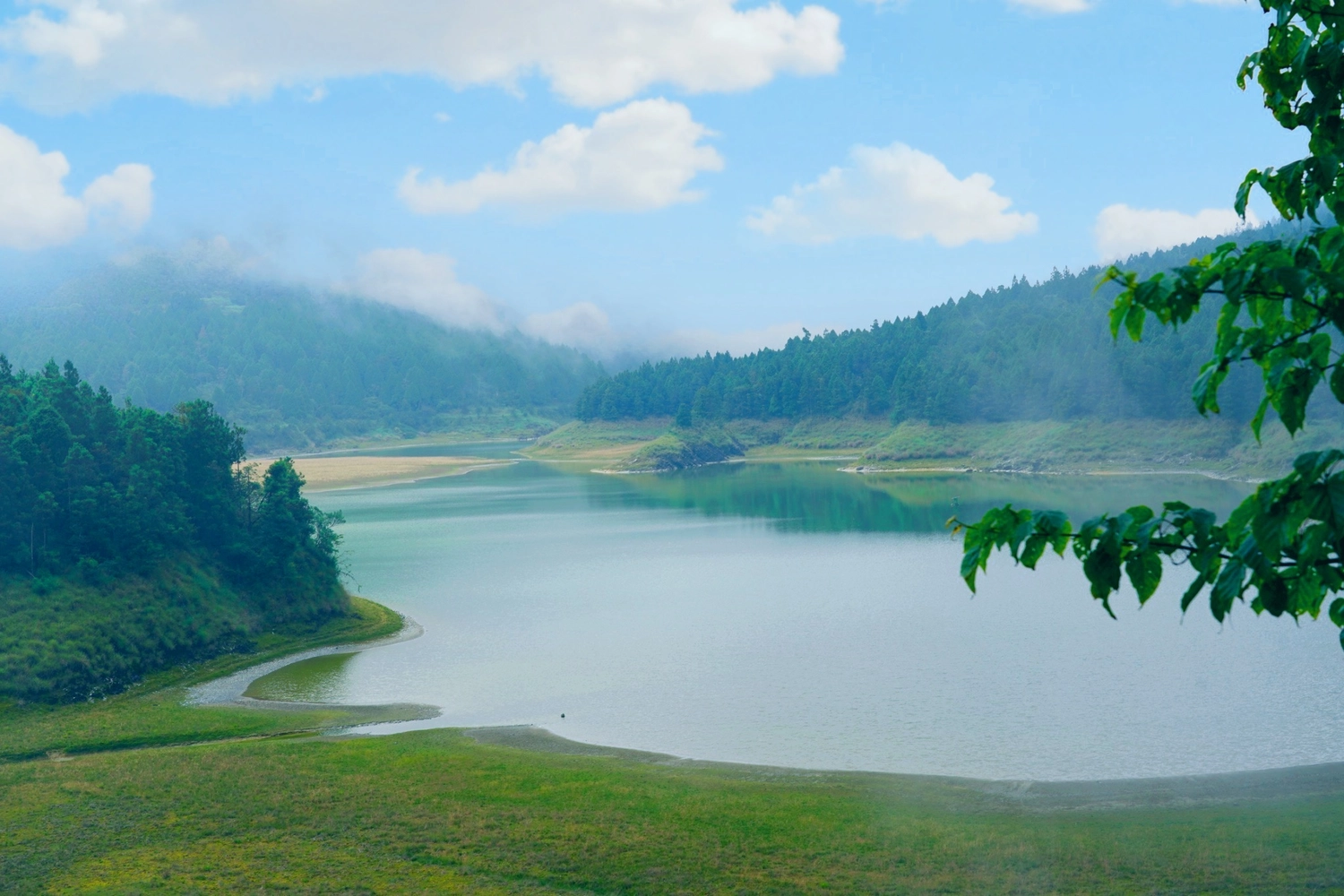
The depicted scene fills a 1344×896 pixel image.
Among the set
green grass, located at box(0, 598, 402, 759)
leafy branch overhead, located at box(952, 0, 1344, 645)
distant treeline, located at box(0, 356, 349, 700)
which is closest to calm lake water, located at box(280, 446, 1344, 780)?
green grass, located at box(0, 598, 402, 759)

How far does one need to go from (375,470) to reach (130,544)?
12096cm

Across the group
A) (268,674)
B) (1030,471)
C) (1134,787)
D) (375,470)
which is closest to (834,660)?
(1134,787)

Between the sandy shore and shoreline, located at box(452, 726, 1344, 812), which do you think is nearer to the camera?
shoreline, located at box(452, 726, 1344, 812)

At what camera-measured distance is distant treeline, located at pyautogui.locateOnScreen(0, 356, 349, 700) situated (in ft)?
144

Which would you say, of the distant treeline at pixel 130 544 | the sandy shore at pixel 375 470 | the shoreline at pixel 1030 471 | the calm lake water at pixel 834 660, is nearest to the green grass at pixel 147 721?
the distant treeline at pixel 130 544

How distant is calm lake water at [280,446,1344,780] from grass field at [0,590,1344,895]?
4218 millimetres

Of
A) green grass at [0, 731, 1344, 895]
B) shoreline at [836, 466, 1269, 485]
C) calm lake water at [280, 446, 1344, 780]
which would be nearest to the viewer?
green grass at [0, 731, 1344, 895]

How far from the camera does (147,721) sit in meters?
38.9

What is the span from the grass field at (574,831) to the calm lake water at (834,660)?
4218 millimetres

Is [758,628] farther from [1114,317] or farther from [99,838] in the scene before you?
[1114,317]

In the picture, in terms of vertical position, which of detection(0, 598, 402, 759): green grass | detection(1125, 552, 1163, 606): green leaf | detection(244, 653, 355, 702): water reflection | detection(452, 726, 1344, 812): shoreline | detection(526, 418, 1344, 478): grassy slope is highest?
detection(1125, 552, 1163, 606): green leaf

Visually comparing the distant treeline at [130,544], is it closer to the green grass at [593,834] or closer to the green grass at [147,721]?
the green grass at [147,721]

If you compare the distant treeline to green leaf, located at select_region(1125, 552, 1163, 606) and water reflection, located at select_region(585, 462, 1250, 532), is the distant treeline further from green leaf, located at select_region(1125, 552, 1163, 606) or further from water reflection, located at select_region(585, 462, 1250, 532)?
water reflection, located at select_region(585, 462, 1250, 532)

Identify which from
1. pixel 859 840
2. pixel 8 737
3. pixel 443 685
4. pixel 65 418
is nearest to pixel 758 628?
pixel 443 685
